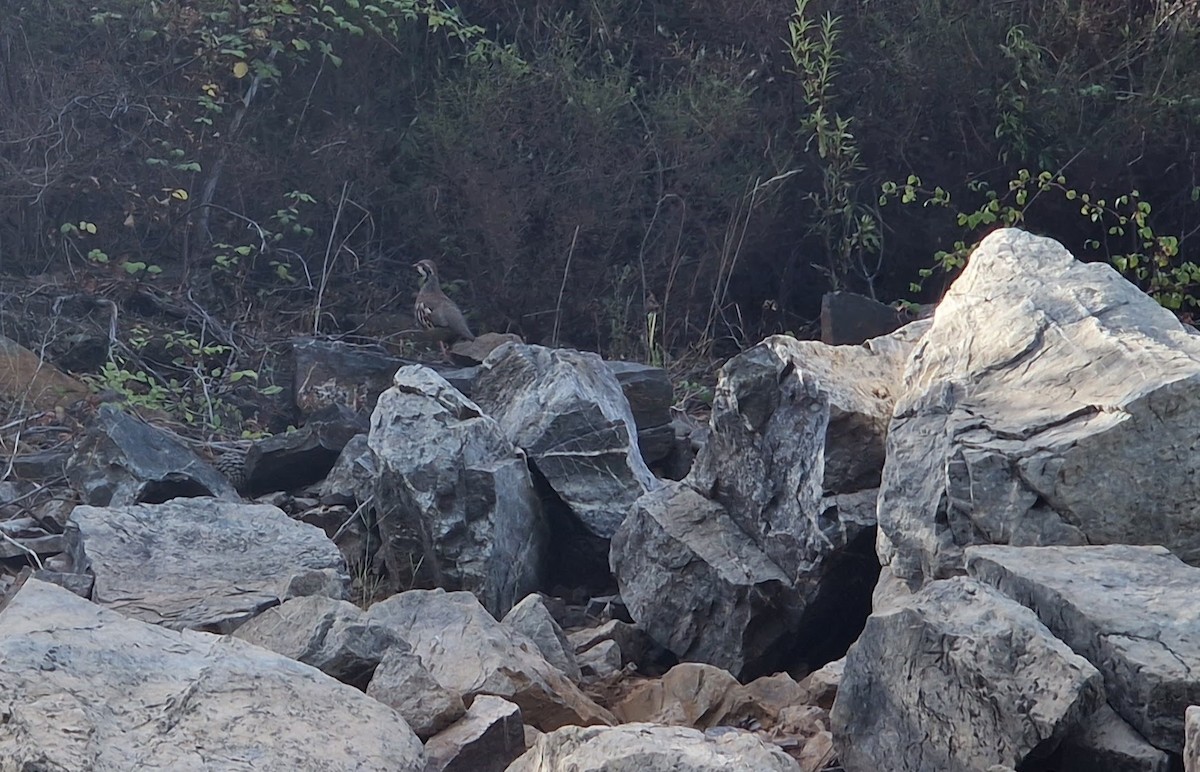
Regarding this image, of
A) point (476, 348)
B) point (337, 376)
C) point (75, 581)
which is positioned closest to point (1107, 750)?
point (75, 581)

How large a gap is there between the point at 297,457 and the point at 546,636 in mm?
2501

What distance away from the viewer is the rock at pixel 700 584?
412 cm

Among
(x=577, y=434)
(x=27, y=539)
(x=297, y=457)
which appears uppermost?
(x=577, y=434)

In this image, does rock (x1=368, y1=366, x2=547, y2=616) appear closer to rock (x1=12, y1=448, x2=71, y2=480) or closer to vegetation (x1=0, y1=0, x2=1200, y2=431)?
rock (x1=12, y1=448, x2=71, y2=480)

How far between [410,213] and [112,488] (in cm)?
431

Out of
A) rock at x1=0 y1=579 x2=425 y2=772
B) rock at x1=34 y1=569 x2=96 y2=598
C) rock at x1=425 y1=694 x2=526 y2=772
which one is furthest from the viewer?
rock at x1=34 y1=569 x2=96 y2=598

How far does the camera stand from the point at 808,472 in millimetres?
4168

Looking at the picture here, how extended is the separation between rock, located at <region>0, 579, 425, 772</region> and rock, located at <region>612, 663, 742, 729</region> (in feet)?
3.23

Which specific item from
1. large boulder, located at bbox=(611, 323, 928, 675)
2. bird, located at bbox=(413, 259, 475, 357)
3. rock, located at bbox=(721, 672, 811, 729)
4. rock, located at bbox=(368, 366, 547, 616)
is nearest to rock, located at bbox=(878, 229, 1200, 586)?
large boulder, located at bbox=(611, 323, 928, 675)

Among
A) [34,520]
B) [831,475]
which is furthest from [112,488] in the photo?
[831,475]

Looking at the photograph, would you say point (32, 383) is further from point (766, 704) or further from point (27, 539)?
point (766, 704)

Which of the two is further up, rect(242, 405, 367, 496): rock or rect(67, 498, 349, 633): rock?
rect(67, 498, 349, 633): rock

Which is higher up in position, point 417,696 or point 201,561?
point 417,696

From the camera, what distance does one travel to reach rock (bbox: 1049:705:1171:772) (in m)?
2.46
